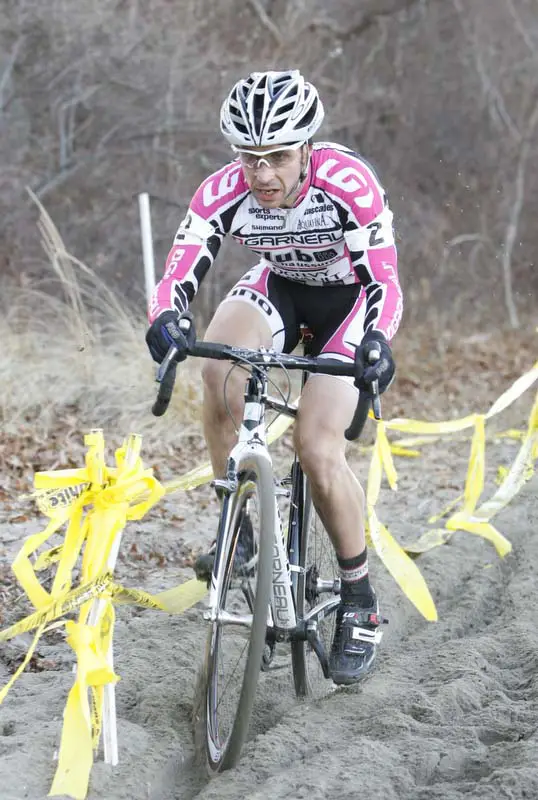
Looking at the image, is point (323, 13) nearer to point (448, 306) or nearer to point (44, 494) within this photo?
point (448, 306)

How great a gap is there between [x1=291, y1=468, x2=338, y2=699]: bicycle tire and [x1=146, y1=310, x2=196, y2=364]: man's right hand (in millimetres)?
963

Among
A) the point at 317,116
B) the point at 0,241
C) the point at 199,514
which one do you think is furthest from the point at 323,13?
the point at 317,116

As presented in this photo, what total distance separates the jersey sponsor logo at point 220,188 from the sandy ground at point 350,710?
1.93 metres

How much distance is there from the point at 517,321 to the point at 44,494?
14.2 meters

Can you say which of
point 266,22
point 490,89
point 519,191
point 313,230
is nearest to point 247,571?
point 313,230

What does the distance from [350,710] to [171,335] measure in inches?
61.7

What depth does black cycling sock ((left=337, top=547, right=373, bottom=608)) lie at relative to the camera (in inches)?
167

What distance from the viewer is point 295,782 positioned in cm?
324

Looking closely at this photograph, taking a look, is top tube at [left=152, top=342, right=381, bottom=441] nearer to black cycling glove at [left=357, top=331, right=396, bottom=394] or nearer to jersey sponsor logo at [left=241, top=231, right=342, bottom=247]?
black cycling glove at [left=357, top=331, right=396, bottom=394]

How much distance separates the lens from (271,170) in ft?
13.1

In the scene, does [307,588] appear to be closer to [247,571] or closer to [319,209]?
[247,571]

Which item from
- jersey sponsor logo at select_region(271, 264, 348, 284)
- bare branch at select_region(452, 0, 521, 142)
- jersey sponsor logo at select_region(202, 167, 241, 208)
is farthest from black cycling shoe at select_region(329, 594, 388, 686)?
bare branch at select_region(452, 0, 521, 142)

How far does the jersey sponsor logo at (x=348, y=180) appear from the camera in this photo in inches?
164

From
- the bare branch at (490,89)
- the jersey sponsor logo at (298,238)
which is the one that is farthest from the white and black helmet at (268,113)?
the bare branch at (490,89)
